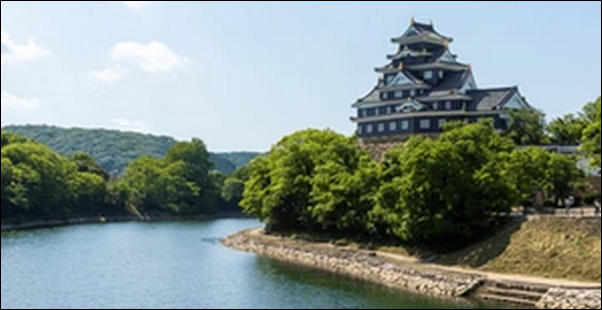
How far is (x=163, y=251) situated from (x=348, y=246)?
13769 mm

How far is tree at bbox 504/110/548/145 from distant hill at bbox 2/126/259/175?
119 m

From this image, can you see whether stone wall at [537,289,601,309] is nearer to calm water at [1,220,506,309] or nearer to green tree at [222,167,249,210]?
calm water at [1,220,506,309]

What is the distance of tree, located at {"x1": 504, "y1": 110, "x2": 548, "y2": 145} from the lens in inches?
2088

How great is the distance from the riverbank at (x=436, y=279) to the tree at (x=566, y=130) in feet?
70.0

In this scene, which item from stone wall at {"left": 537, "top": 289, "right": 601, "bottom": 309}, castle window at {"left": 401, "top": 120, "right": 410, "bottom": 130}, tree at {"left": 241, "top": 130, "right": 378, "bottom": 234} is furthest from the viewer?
castle window at {"left": 401, "top": 120, "right": 410, "bottom": 130}

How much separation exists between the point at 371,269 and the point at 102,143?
146710 mm

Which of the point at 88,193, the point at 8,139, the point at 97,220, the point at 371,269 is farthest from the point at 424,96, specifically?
the point at 8,139

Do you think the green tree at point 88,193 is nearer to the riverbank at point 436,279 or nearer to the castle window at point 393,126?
the castle window at point 393,126

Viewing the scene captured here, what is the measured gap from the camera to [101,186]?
87125mm

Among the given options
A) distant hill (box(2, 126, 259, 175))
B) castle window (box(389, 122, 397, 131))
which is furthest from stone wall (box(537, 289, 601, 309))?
distant hill (box(2, 126, 259, 175))

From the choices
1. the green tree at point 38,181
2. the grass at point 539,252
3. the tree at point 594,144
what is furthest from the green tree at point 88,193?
the tree at point 594,144

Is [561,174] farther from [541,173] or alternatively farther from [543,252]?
[543,252]

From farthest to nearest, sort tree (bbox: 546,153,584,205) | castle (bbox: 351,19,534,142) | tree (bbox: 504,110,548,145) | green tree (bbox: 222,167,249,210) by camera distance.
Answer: green tree (bbox: 222,167,249,210), castle (bbox: 351,19,534,142), tree (bbox: 504,110,548,145), tree (bbox: 546,153,584,205)

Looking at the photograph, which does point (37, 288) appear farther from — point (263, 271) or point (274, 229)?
point (274, 229)
